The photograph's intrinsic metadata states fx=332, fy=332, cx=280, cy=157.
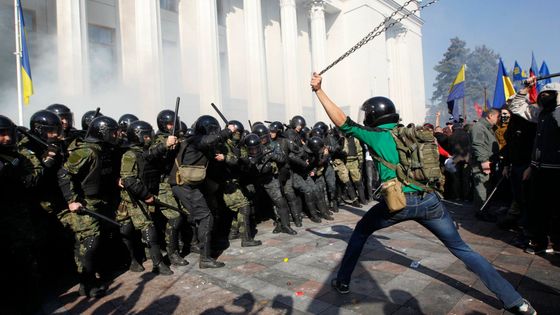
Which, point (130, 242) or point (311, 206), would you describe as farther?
point (311, 206)

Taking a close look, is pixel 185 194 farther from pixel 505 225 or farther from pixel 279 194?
pixel 505 225

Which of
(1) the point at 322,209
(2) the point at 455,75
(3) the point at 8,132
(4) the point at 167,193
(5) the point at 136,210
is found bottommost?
(1) the point at 322,209

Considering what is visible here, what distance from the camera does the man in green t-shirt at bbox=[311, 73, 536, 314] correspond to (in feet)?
8.65

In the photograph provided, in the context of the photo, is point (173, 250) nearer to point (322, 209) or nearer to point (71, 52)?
point (322, 209)

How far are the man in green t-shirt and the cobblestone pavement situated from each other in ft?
1.44

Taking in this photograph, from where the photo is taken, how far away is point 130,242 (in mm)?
4262

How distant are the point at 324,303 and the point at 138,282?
2238 millimetres

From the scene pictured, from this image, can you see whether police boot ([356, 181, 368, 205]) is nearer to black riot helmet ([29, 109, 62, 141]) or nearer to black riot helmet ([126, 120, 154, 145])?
black riot helmet ([126, 120, 154, 145])

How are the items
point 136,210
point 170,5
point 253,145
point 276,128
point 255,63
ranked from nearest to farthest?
point 136,210
point 253,145
point 276,128
point 170,5
point 255,63

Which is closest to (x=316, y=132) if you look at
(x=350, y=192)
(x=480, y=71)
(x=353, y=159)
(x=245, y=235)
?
(x=353, y=159)

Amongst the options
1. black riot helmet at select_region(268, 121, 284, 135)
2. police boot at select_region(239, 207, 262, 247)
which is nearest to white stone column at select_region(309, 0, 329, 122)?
black riot helmet at select_region(268, 121, 284, 135)

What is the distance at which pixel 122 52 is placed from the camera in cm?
1414

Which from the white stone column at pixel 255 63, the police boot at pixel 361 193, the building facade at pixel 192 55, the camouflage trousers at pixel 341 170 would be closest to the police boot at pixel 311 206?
the camouflage trousers at pixel 341 170

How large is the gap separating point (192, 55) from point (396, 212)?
52.9 ft
